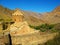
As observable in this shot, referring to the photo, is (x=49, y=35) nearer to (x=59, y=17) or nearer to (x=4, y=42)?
(x=4, y=42)

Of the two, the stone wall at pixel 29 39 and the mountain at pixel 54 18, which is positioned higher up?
the mountain at pixel 54 18

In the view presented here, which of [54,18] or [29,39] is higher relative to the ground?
[54,18]

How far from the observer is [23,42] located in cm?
1808

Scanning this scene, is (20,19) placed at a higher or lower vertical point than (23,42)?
higher

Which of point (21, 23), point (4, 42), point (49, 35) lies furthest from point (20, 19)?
point (4, 42)

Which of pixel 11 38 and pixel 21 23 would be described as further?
pixel 21 23

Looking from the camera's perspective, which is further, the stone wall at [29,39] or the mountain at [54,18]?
the mountain at [54,18]

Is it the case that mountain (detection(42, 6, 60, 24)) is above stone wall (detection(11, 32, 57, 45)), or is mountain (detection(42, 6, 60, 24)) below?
above

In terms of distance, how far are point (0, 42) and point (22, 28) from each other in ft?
17.3

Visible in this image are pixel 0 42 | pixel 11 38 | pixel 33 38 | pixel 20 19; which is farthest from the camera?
pixel 20 19

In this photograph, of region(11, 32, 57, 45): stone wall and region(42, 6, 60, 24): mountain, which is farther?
region(42, 6, 60, 24): mountain

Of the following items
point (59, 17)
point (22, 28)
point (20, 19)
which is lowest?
point (22, 28)

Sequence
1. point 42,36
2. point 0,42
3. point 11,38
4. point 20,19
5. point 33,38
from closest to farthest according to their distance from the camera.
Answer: point 0,42, point 11,38, point 33,38, point 42,36, point 20,19

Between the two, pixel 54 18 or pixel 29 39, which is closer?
pixel 29 39
